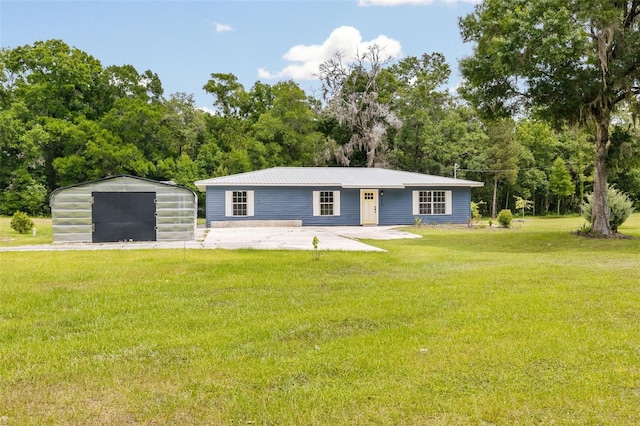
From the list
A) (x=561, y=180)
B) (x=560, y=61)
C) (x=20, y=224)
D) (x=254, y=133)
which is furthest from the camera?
(x=561, y=180)

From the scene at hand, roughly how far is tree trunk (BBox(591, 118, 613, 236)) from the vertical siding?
31.2ft

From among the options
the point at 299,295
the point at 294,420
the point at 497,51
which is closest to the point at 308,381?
the point at 294,420

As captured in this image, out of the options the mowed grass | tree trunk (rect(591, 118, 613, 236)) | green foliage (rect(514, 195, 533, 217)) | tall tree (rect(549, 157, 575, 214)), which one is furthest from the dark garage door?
tall tree (rect(549, 157, 575, 214))

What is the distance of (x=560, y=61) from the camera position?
13.4 m

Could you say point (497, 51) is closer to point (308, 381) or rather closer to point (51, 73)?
point (308, 381)

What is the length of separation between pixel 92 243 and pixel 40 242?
69.6 inches

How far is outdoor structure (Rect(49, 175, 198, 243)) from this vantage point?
14.0m

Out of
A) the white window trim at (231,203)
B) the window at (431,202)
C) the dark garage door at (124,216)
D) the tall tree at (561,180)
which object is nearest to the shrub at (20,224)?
the dark garage door at (124,216)

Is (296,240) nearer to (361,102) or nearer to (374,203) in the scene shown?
(374,203)

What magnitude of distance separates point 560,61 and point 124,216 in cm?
1353

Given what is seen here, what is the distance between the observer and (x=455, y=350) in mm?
3980

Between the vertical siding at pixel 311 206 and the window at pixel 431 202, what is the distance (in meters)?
0.24

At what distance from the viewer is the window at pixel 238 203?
22703 millimetres

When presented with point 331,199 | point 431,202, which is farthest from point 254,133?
point 431,202
